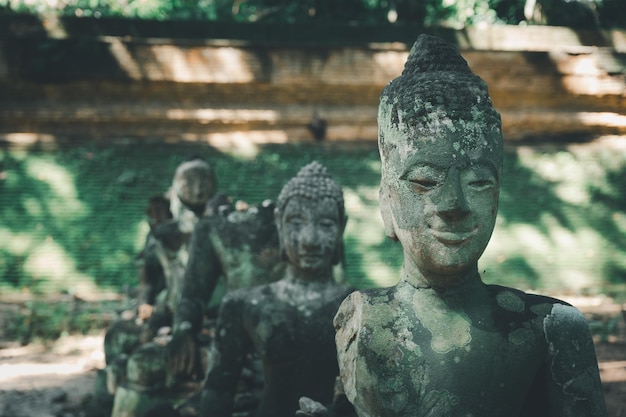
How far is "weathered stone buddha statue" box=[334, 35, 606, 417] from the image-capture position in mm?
2357

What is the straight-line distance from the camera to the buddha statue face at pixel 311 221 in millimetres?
3568

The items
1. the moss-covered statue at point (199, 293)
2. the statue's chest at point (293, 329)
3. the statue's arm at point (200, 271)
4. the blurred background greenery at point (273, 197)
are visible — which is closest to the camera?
the statue's chest at point (293, 329)

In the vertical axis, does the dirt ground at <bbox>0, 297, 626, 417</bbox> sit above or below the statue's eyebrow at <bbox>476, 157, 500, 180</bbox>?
below

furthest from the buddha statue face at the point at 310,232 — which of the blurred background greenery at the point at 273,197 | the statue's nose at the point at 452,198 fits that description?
the blurred background greenery at the point at 273,197

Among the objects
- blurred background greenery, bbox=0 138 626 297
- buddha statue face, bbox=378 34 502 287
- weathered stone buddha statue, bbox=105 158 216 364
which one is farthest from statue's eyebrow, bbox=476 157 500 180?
blurred background greenery, bbox=0 138 626 297

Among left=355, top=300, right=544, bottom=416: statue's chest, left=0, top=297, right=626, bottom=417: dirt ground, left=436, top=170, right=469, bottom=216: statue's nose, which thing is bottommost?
left=0, top=297, right=626, bottom=417: dirt ground

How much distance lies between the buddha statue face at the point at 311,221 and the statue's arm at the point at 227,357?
1.17ft

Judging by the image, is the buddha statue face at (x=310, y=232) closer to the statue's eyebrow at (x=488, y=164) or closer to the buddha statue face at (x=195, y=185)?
the statue's eyebrow at (x=488, y=164)

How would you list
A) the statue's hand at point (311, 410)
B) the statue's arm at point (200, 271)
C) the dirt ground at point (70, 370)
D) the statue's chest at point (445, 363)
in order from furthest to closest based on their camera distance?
the dirt ground at point (70, 370) < the statue's arm at point (200, 271) < the statue's hand at point (311, 410) < the statue's chest at point (445, 363)

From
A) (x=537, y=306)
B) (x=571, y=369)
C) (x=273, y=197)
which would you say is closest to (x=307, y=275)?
(x=537, y=306)

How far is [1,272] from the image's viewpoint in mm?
8016

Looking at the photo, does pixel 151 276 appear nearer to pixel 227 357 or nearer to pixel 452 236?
pixel 227 357

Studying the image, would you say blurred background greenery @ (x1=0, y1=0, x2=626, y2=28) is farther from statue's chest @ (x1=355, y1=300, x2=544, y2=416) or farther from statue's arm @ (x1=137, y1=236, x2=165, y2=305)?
statue's chest @ (x1=355, y1=300, x2=544, y2=416)

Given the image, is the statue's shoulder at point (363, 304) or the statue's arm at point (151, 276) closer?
the statue's shoulder at point (363, 304)
